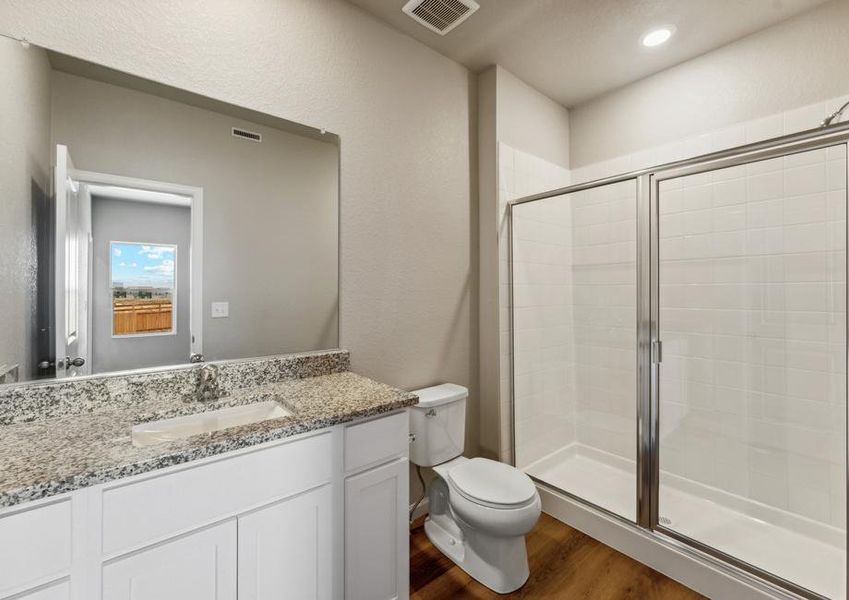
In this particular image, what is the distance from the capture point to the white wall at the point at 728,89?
189 centimetres

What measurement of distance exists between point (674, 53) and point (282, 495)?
2925mm

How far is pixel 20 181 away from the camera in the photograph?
3.81ft

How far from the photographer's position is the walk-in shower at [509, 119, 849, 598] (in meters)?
1.74

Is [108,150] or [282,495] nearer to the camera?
[282,495]

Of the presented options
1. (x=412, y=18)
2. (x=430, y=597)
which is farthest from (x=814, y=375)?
(x=412, y=18)

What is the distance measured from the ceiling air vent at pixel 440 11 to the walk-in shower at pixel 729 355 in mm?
1015

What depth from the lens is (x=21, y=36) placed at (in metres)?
1.17

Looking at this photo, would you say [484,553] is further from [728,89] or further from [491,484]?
[728,89]

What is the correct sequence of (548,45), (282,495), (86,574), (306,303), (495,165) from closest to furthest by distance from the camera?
(86,574)
(282,495)
(306,303)
(548,45)
(495,165)

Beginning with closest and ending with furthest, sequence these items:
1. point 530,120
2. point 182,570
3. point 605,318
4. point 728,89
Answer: point 182,570
point 728,89
point 605,318
point 530,120

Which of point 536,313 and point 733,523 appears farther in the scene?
point 536,313

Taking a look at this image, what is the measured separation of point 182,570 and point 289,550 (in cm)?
28

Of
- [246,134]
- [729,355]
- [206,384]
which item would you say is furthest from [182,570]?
[729,355]

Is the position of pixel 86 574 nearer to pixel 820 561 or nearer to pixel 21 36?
pixel 21 36
